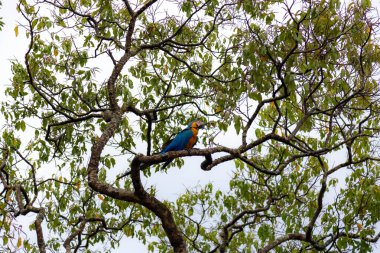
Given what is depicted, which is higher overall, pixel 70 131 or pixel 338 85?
pixel 70 131

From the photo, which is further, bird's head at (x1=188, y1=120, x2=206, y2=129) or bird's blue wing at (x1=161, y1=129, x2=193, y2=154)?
bird's head at (x1=188, y1=120, x2=206, y2=129)

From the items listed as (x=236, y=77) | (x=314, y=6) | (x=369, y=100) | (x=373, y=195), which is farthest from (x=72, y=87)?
(x=373, y=195)

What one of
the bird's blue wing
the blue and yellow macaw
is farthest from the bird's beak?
the bird's blue wing

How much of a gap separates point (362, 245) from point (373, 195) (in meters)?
0.77

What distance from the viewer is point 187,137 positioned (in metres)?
7.72

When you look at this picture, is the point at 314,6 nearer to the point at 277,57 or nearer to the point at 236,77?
the point at 277,57

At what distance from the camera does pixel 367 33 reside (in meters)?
6.86

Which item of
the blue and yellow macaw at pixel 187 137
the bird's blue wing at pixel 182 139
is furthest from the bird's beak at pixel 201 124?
the bird's blue wing at pixel 182 139

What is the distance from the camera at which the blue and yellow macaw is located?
25.3 feet

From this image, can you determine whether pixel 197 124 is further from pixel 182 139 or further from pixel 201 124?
pixel 182 139

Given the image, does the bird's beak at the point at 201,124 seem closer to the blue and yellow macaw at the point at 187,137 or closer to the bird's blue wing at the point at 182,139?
the blue and yellow macaw at the point at 187,137

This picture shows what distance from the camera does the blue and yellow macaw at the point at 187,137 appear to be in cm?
770

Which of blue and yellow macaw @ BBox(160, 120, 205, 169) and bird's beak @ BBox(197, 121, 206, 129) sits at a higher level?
bird's beak @ BBox(197, 121, 206, 129)

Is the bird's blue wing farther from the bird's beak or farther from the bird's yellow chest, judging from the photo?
the bird's beak
